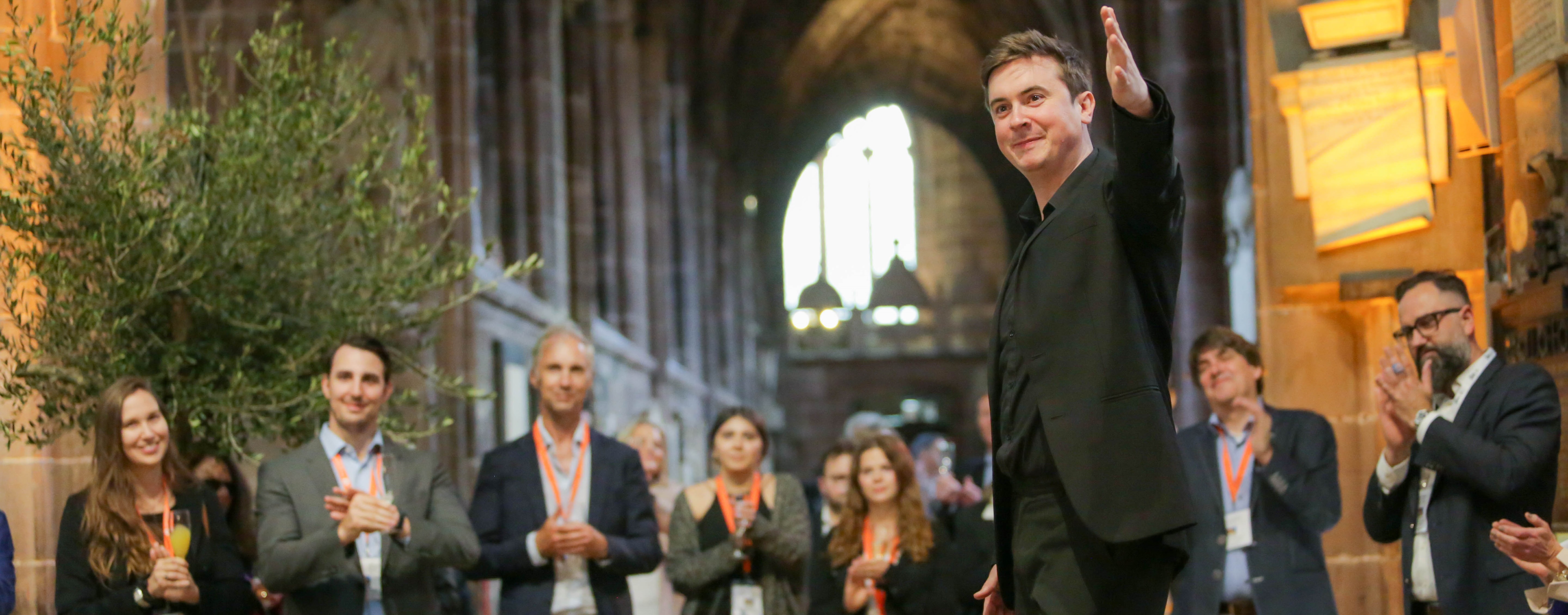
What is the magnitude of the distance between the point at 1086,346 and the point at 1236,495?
8.67 ft

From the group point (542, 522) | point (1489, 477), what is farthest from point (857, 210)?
point (1489, 477)

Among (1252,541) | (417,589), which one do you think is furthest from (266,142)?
(1252,541)

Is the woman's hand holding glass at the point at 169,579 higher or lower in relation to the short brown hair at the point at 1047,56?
lower

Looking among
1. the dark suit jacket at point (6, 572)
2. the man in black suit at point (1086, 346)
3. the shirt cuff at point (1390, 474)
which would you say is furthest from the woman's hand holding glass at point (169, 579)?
the shirt cuff at point (1390, 474)

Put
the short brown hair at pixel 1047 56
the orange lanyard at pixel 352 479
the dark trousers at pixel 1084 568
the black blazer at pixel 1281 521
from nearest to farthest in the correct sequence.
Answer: the dark trousers at pixel 1084 568 → the short brown hair at pixel 1047 56 → the orange lanyard at pixel 352 479 → the black blazer at pixel 1281 521

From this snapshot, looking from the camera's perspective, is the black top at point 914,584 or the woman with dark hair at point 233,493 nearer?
the woman with dark hair at point 233,493

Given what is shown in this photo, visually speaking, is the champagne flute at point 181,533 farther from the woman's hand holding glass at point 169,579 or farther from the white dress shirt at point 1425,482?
the white dress shirt at point 1425,482

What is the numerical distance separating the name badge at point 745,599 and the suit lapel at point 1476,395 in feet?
7.94

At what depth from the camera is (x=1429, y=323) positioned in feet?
13.0

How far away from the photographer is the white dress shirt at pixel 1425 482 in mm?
3967

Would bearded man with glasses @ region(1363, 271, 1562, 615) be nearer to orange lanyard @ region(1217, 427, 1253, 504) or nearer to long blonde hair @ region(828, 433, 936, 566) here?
orange lanyard @ region(1217, 427, 1253, 504)

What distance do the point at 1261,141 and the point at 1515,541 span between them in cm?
292

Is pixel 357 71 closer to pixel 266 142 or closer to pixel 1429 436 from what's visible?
pixel 266 142

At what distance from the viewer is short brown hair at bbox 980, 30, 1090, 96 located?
246cm
